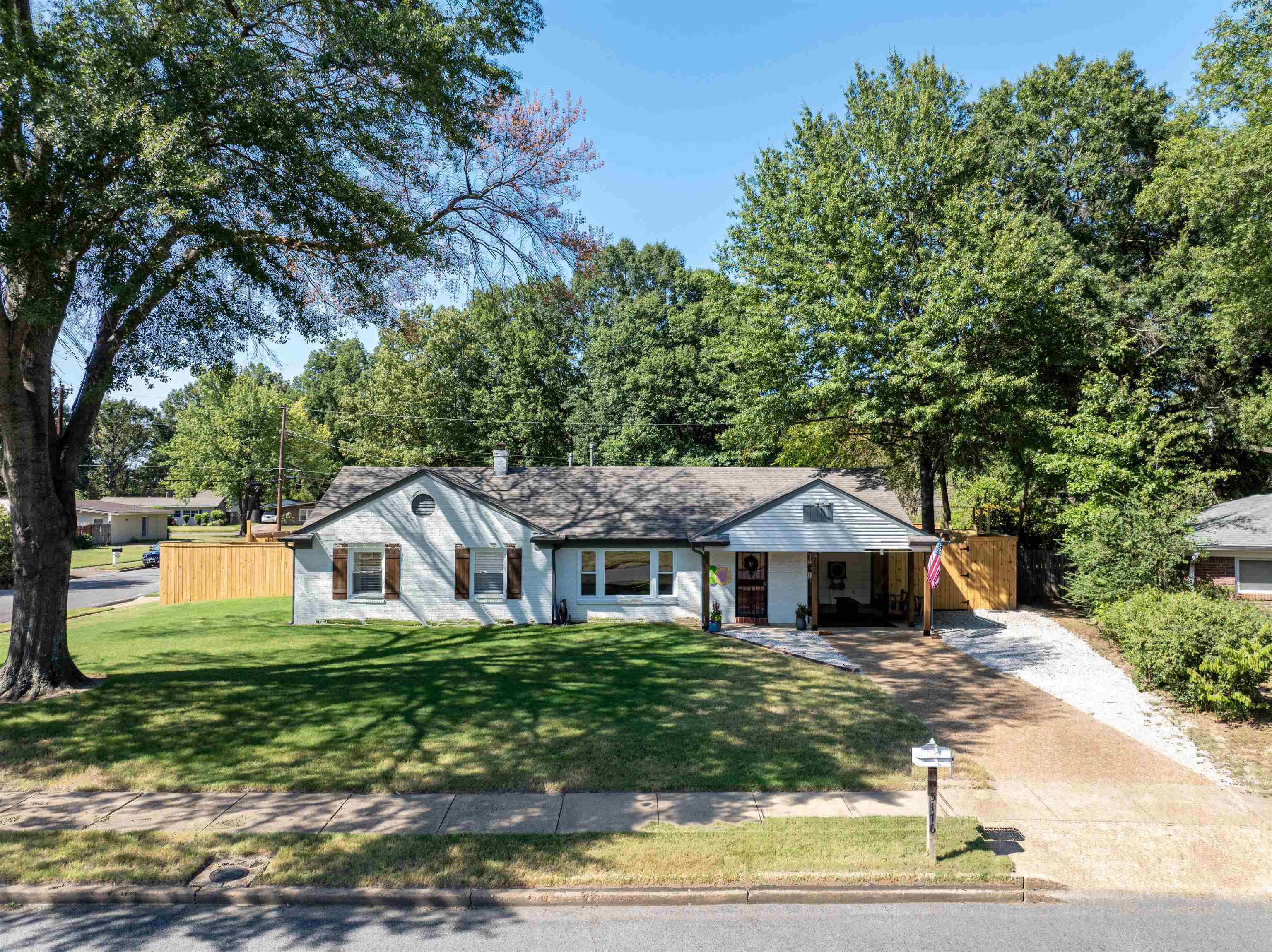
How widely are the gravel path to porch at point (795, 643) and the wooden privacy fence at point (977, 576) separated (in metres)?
5.46

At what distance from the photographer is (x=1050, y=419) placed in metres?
20.5

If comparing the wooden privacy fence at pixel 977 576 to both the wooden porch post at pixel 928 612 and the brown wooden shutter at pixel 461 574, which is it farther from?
the brown wooden shutter at pixel 461 574

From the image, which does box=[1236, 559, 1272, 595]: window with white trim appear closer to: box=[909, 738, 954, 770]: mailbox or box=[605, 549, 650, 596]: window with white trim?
box=[605, 549, 650, 596]: window with white trim

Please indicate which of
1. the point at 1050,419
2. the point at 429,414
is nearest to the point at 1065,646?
the point at 1050,419

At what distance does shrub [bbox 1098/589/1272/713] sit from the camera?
446 inches

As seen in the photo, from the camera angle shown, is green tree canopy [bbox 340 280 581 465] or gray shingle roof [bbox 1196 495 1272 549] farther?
green tree canopy [bbox 340 280 581 465]

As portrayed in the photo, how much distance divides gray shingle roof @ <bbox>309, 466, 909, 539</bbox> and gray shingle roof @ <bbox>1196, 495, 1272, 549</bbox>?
25.5ft

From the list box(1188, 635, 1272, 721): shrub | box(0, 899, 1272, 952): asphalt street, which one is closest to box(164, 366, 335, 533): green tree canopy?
box(0, 899, 1272, 952): asphalt street

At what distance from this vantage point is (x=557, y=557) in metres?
19.6

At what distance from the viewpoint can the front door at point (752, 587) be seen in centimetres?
1948

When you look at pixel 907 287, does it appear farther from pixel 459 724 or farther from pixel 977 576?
pixel 459 724

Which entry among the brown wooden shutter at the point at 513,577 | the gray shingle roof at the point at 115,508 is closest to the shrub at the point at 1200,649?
the brown wooden shutter at the point at 513,577

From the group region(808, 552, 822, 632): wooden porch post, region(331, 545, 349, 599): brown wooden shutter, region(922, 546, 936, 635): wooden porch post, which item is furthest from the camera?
region(331, 545, 349, 599): brown wooden shutter

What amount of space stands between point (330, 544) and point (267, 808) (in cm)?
1208
